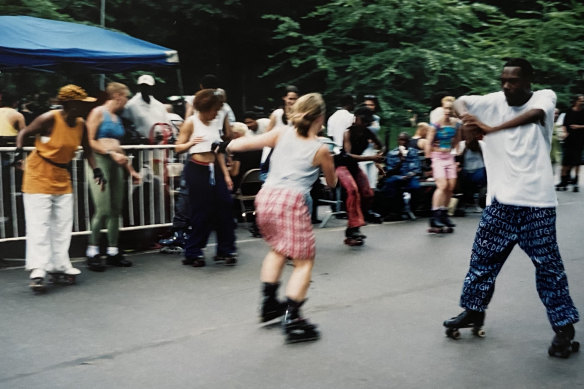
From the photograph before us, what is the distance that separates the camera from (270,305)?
18.4 feet

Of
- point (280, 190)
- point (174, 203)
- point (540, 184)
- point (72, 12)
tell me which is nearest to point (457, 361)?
point (540, 184)

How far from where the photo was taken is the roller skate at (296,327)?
529cm

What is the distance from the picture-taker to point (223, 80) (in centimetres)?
2077

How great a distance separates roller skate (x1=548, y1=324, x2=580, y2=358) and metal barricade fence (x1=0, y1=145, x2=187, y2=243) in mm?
4934

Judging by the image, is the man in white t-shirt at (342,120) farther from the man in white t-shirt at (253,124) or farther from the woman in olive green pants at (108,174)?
the woman in olive green pants at (108,174)

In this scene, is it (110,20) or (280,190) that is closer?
(280,190)

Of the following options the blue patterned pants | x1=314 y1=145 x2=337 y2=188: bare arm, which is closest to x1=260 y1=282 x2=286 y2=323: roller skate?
x1=314 y1=145 x2=337 y2=188: bare arm

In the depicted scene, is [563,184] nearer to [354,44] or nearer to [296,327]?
[354,44]

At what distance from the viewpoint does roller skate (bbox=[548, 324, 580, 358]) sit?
4.93m

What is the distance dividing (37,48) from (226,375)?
729cm

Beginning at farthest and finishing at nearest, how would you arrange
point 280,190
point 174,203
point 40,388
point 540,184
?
point 174,203
point 280,190
point 540,184
point 40,388

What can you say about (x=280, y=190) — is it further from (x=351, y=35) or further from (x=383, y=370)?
(x=351, y=35)

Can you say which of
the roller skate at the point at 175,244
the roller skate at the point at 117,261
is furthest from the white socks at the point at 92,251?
the roller skate at the point at 175,244

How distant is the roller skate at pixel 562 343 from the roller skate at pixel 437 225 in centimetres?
546
